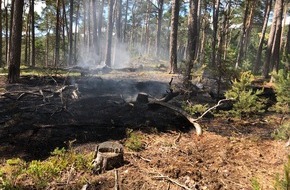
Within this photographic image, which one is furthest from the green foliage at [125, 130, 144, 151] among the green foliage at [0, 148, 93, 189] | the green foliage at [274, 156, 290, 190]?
the green foliage at [274, 156, 290, 190]

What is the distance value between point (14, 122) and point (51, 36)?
141ft

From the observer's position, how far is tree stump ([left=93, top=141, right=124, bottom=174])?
4660 millimetres

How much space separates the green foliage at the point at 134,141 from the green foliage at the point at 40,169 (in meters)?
1.00

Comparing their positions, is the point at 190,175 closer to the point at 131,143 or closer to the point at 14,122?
the point at 131,143

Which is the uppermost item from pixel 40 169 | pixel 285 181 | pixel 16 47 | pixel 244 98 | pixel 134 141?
pixel 16 47

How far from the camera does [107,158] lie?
466 centimetres

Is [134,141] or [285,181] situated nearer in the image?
[285,181]

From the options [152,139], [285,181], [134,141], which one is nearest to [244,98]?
[152,139]

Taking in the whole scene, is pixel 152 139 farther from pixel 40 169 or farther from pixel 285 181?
pixel 285 181

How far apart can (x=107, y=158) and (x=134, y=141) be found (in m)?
1.31

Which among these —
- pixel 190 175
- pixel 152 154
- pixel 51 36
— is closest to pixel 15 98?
pixel 152 154

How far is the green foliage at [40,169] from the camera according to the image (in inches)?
167

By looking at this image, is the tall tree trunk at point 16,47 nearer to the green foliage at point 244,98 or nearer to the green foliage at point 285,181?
the green foliage at point 244,98

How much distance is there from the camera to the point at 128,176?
442 centimetres
